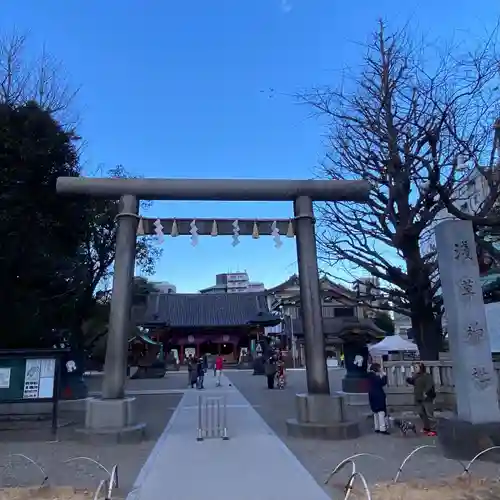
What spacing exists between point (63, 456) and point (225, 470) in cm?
341

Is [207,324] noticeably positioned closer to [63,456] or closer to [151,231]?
[151,231]

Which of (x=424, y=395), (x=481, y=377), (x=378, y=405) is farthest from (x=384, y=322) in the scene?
(x=481, y=377)

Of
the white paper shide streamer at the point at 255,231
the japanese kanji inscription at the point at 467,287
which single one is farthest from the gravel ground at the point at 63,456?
the japanese kanji inscription at the point at 467,287

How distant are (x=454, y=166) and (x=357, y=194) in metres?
4.04

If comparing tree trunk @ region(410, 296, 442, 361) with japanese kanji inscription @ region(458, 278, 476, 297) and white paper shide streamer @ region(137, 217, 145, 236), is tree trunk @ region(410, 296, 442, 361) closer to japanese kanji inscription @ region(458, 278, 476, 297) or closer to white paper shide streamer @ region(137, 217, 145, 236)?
japanese kanji inscription @ region(458, 278, 476, 297)

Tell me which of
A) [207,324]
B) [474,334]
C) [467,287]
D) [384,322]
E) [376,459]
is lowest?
[376,459]

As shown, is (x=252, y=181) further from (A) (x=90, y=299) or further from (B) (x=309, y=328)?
(A) (x=90, y=299)

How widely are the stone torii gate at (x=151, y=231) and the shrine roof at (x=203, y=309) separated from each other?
116 feet

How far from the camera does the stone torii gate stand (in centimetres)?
1055

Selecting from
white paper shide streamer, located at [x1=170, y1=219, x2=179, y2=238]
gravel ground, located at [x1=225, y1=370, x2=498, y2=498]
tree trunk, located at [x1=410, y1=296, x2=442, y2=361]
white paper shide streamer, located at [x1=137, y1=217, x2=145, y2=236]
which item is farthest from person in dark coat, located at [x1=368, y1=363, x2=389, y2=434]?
white paper shide streamer, located at [x1=137, y1=217, x2=145, y2=236]

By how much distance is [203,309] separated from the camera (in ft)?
168

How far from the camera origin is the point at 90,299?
2142 cm

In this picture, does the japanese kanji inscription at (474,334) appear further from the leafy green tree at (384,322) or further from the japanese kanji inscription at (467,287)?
the leafy green tree at (384,322)

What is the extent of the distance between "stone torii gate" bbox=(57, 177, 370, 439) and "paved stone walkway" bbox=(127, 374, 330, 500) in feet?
4.53
